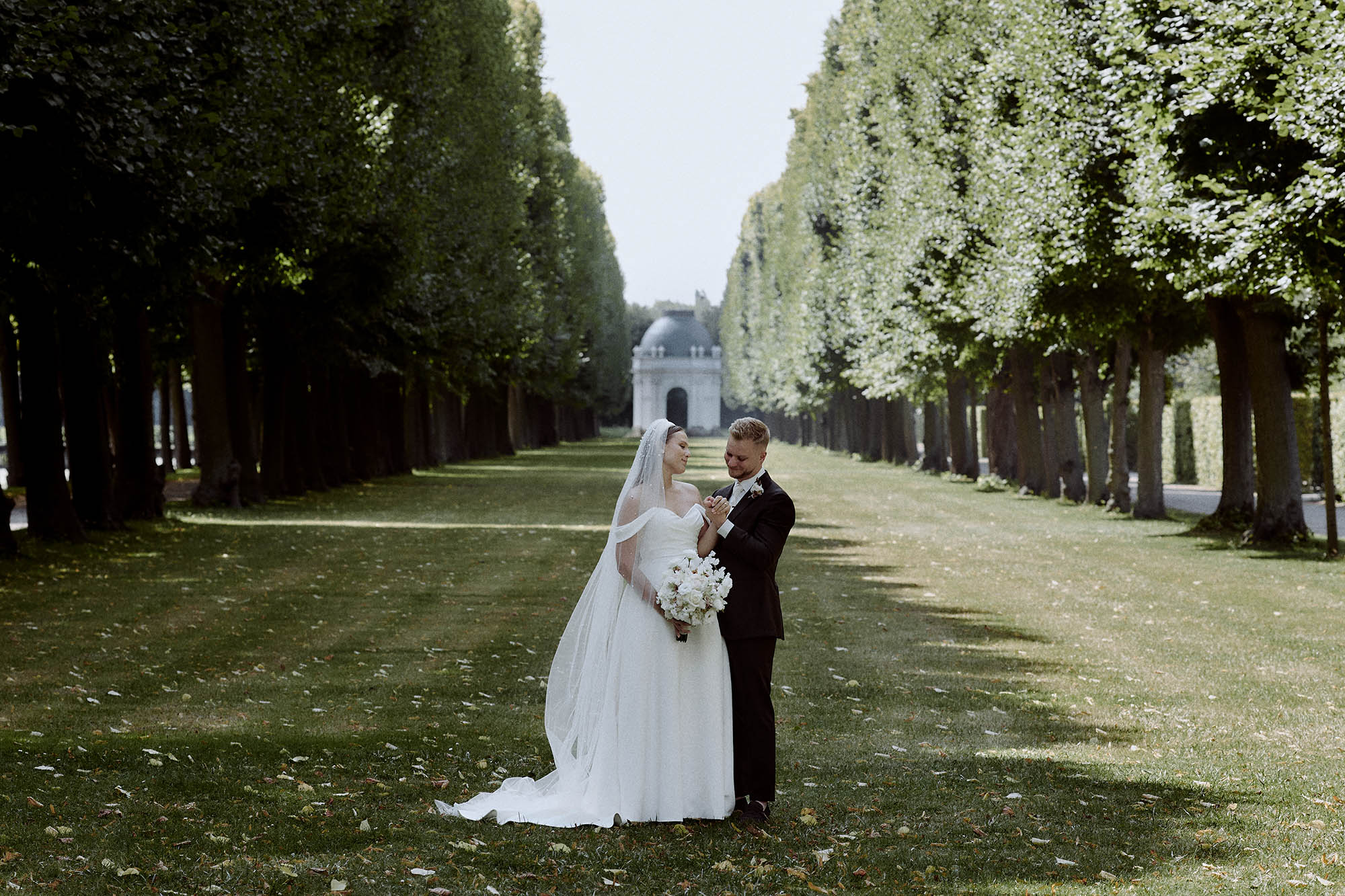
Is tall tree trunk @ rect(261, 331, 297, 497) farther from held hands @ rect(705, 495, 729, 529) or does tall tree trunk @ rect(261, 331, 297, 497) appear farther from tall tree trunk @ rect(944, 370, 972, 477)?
held hands @ rect(705, 495, 729, 529)

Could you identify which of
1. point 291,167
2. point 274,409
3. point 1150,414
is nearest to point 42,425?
point 291,167

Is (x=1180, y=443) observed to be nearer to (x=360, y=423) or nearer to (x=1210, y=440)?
(x=1210, y=440)

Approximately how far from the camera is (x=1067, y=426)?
31281 millimetres

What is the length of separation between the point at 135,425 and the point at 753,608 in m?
18.8

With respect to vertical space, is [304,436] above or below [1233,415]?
above

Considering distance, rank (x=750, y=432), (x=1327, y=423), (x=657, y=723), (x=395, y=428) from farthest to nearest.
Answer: (x=395, y=428) → (x=1327, y=423) → (x=657, y=723) → (x=750, y=432)

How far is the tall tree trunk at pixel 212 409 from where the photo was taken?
2662 centimetres

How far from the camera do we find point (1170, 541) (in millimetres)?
22453

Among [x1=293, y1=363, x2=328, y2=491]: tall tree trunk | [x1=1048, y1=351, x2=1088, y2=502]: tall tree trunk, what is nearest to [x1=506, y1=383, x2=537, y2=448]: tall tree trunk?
[x1=293, y1=363, x2=328, y2=491]: tall tree trunk

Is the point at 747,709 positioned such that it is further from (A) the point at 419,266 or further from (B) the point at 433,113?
(B) the point at 433,113

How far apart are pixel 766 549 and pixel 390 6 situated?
2484cm

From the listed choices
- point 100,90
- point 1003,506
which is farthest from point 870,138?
point 100,90

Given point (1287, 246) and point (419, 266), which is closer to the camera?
point (1287, 246)

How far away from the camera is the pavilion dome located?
135 meters
